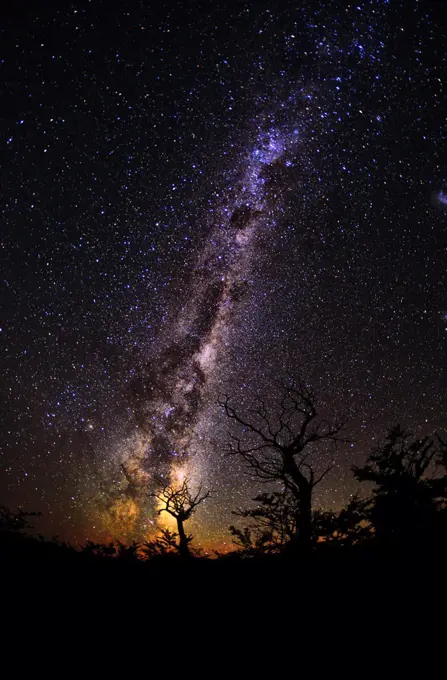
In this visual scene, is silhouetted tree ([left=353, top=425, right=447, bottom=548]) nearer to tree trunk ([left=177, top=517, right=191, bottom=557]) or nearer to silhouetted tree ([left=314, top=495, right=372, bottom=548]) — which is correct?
silhouetted tree ([left=314, top=495, right=372, bottom=548])

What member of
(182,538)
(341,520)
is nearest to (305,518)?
(341,520)

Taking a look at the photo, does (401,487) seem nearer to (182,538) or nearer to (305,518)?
(305,518)

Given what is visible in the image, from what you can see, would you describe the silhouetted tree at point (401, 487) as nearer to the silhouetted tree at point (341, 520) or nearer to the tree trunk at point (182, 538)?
the silhouetted tree at point (341, 520)

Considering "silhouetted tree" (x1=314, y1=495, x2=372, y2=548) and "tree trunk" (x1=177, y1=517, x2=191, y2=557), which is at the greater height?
"silhouetted tree" (x1=314, y1=495, x2=372, y2=548)

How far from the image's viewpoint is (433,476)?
30.5 ft

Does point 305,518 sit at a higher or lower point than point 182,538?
higher

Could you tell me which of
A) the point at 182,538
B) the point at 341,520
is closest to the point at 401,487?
the point at 341,520

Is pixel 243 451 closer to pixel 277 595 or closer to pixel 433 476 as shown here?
pixel 433 476

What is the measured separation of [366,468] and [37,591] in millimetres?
10664

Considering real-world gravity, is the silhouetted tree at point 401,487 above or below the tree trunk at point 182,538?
above

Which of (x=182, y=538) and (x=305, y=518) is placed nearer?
(x=305, y=518)

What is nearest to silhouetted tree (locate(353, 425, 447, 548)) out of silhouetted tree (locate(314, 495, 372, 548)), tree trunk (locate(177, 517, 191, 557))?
silhouetted tree (locate(314, 495, 372, 548))

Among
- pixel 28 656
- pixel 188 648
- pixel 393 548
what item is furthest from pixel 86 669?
pixel 393 548

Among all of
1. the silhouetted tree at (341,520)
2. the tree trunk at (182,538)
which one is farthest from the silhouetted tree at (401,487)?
the tree trunk at (182,538)
